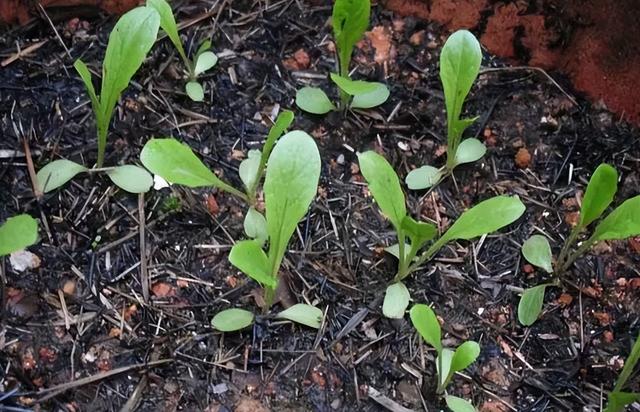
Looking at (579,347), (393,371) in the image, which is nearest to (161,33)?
(393,371)

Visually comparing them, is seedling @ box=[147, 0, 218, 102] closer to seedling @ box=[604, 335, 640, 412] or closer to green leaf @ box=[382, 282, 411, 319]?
green leaf @ box=[382, 282, 411, 319]

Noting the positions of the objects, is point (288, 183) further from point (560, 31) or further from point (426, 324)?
point (560, 31)

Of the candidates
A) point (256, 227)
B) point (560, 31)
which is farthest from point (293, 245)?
point (560, 31)

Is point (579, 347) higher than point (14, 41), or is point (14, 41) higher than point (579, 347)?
point (14, 41)

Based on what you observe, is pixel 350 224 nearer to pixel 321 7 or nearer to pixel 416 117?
pixel 416 117

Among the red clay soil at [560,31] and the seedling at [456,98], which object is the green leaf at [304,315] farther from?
the red clay soil at [560,31]

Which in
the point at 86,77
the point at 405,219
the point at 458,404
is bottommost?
the point at 458,404

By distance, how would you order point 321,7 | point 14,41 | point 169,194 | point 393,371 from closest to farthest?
point 393,371 → point 169,194 → point 14,41 → point 321,7

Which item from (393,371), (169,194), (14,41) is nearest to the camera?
(393,371)
